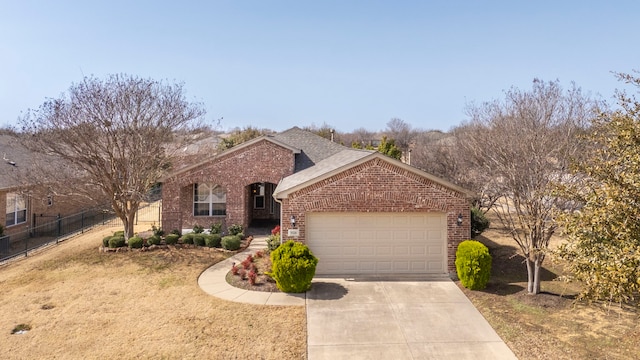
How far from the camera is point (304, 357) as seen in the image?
782cm

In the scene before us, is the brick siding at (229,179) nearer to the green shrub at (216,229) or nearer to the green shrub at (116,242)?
the green shrub at (216,229)

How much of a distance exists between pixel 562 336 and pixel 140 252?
15.6 meters

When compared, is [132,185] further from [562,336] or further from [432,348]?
[562,336]

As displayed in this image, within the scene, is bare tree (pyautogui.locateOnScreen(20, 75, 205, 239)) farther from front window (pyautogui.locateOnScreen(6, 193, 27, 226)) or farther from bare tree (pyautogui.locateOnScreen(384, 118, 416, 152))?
bare tree (pyautogui.locateOnScreen(384, 118, 416, 152))

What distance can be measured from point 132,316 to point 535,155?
12691 millimetres

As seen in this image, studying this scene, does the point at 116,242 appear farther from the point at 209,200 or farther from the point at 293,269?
the point at 293,269

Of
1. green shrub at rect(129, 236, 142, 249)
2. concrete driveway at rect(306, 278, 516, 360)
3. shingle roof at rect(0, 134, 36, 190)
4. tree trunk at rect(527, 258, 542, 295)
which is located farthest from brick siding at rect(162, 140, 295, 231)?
tree trunk at rect(527, 258, 542, 295)

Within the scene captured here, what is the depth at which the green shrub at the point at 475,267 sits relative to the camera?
11625mm

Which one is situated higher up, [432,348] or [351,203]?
[351,203]

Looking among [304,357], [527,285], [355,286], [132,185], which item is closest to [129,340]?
[304,357]

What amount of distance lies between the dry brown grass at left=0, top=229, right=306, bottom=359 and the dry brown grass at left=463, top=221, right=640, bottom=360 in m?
5.16

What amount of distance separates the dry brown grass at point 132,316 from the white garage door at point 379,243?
129 inches

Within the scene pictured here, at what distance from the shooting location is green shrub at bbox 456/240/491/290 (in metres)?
11.6

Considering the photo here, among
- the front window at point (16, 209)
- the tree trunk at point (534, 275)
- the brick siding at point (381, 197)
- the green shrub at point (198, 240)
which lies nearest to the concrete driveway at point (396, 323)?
the tree trunk at point (534, 275)
